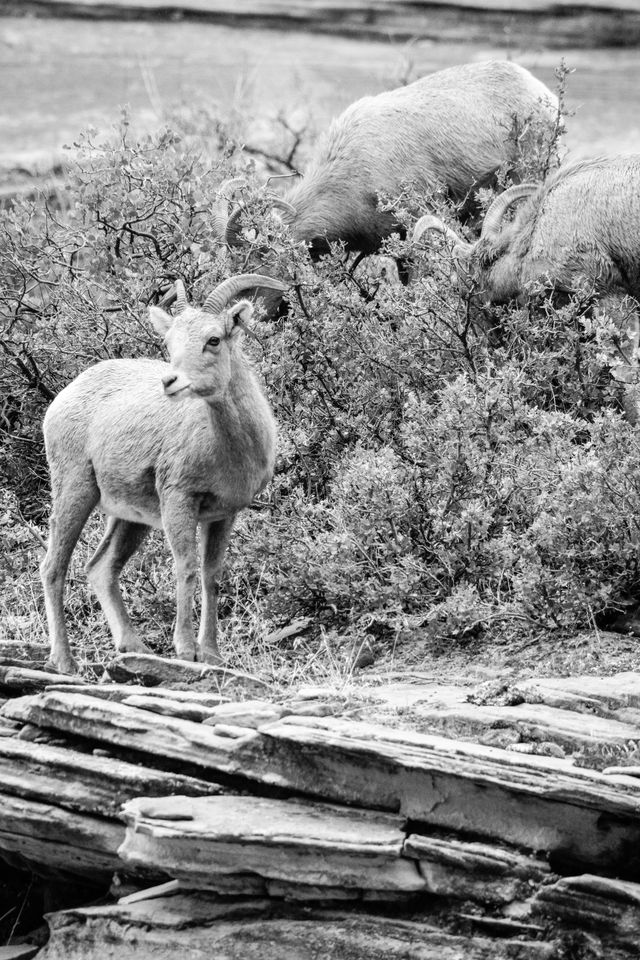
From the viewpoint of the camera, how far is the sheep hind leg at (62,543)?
6918 millimetres

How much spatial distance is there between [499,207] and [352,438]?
1.90 m

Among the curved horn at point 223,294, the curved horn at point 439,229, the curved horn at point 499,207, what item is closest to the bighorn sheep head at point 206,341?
the curved horn at point 223,294

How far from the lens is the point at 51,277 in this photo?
32.8 ft

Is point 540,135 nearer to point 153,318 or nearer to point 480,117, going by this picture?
point 480,117

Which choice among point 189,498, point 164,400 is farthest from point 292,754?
point 164,400

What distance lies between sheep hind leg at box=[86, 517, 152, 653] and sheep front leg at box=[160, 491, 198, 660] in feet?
1.56

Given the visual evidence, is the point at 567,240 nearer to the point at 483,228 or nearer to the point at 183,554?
the point at 483,228

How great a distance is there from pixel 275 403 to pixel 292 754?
3.76 metres

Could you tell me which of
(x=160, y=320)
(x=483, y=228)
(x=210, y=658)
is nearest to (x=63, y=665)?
(x=210, y=658)

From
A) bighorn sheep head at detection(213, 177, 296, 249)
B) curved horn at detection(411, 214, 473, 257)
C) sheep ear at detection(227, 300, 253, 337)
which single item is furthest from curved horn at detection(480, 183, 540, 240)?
sheep ear at detection(227, 300, 253, 337)

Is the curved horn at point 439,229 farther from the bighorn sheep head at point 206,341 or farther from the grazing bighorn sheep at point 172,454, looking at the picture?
the bighorn sheep head at point 206,341

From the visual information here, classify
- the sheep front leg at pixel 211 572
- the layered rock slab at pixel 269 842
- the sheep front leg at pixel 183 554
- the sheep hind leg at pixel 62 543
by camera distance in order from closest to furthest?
the layered rock slab at pixel 269 842 → the sheep front leg at pixel 183 554 → the sheep front leg at pixel 211 572 → the sheep hind leg at pixel 62 543

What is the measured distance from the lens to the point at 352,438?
8641mm

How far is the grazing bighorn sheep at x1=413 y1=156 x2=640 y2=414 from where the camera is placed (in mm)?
8797
